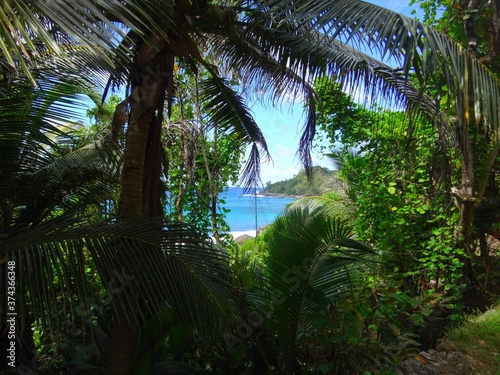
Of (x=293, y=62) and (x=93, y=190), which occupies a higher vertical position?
(x=293, y=62)

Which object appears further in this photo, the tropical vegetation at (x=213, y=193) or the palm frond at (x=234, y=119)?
the palm frond at (x=234, y=119)

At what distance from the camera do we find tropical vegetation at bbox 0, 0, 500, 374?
1850 mm

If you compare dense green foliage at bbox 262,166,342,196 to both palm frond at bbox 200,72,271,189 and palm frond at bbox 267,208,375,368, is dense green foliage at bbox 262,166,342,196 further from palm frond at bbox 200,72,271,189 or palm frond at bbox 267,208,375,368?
palm frond at bbox 267,208,375,368

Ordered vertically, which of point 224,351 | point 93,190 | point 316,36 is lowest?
point 224,351

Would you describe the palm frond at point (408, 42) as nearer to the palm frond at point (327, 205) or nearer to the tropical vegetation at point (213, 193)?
the tropical vegetation at point (213, 193)

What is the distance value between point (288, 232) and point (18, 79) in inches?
89.0

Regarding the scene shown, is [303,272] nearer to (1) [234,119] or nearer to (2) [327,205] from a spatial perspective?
(1) [234,119]

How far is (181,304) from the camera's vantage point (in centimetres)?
200

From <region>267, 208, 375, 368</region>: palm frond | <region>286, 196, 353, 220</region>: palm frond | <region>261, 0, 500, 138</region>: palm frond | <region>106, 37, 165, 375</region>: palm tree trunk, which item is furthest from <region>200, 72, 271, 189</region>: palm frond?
<region>286, 196, 353, 220</region>: palm frond

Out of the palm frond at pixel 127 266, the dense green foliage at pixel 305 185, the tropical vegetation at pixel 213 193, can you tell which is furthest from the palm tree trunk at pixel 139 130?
the dense green foliage at pixel 305 185

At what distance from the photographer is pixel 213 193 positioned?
5.04 meters

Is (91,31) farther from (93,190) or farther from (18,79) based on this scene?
(93,190)

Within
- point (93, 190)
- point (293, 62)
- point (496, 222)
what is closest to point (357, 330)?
point (293, 62)

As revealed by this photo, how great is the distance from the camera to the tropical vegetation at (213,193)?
1.85 m
